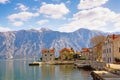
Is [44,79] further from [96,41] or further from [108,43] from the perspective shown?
[96,41]

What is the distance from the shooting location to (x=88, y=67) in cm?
11081

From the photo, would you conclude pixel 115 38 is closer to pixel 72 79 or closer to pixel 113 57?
pixel 113 57

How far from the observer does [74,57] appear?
183750 millimetres

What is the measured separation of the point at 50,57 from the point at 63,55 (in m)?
10.2

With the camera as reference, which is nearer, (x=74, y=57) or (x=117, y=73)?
(x=117, y=73)

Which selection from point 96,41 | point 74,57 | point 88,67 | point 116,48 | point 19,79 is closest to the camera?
point 19,79

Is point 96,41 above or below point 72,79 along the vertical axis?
above

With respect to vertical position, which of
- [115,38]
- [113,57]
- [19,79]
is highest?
[115,38]

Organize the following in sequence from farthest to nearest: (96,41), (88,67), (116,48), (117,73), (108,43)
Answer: (96,41), (88,67), (108,43), (116,48), (117,73)

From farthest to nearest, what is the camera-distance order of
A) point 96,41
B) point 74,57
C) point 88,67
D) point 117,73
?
point 74,57 < point 96,41 < point 88,67 < point 117,73

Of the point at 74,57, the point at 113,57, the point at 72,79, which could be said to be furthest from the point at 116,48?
the point at 74,57

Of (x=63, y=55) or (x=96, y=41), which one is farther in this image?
(x=63, y=55)

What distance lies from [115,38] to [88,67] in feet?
71.5

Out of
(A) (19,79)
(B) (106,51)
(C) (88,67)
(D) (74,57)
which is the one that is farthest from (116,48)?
(D) (74,57)
